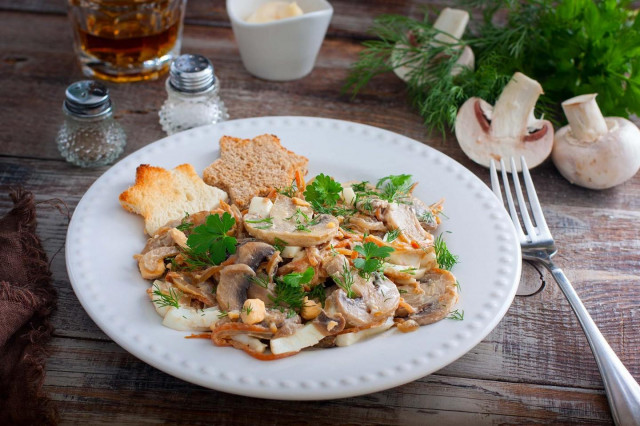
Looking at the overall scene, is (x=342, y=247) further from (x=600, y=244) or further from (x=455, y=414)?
(x=600, y=244)

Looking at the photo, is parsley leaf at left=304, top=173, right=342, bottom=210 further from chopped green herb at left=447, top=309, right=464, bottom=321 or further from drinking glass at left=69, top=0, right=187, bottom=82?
drinking glass at left=69, top=0, right=187, bottom=82

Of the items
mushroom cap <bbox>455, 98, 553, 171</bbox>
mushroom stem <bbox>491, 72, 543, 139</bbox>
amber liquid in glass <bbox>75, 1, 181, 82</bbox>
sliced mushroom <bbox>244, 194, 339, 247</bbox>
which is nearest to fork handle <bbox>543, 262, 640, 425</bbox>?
sliced mushroom <bbox>244, 194, 339, 247</bbox>

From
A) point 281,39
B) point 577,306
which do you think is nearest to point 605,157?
point 577,306

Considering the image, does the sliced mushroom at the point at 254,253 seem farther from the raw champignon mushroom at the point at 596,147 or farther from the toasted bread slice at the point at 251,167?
the raw champignon mushroom at the point at 596,147

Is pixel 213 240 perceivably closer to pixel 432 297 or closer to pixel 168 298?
pixel 168 298

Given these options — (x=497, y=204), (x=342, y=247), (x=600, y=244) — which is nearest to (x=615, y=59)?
(x=600, y=244)

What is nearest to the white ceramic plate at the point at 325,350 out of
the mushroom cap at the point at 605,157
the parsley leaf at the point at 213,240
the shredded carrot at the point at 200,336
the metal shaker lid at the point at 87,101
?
the shredded carrot at the point at 200,336
